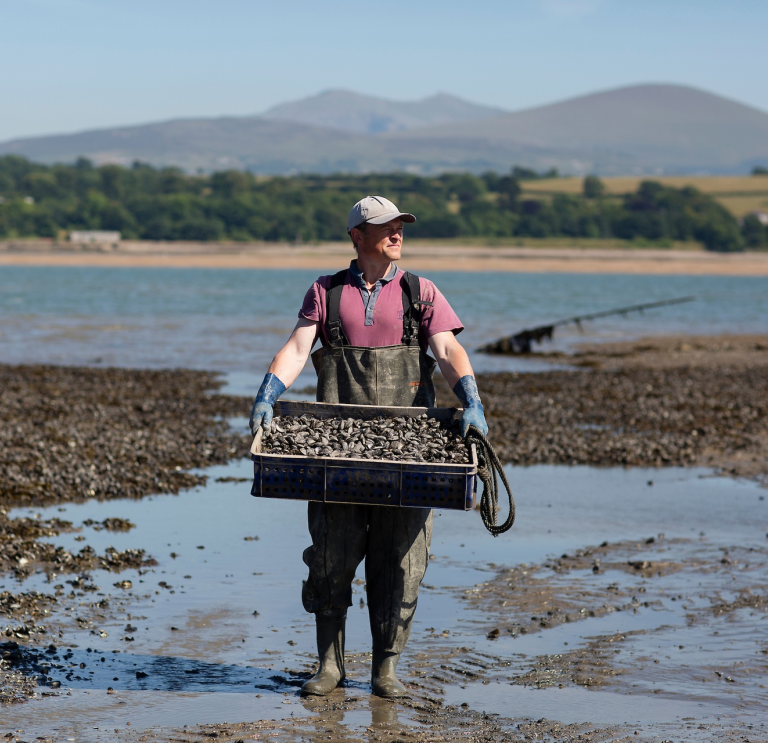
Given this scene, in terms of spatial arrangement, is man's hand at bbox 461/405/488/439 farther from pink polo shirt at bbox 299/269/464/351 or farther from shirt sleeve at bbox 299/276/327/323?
shirt sleeve at bbox 299/276/327/323

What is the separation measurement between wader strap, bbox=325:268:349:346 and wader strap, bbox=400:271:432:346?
35cm

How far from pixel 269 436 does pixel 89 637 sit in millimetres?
2236

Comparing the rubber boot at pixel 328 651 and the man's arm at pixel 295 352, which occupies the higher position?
the man's arm at pixel 295 352

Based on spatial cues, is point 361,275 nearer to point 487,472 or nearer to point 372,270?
point 372,270

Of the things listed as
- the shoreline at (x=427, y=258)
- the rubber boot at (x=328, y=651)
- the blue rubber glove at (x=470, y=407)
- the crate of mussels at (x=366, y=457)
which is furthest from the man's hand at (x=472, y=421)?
the shoreline at (x=427, y=258)

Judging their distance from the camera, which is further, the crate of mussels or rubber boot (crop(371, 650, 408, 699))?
rubber boot (crop(371, 650, 408, 699))

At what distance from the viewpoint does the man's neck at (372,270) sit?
235 inches

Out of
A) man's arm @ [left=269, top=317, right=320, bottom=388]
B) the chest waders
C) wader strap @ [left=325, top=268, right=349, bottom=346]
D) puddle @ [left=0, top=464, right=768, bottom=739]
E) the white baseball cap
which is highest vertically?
the white baseball cap

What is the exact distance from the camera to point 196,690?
6.10m

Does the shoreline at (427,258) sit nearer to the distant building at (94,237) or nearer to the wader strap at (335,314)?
the distant building at (94,237)

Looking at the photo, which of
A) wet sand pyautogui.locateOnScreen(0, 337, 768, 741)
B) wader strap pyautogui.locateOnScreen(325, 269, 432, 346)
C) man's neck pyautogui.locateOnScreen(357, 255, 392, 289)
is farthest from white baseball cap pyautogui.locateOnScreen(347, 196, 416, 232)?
wet sand pyautogui.locateOnScreen(0, 337, 768, 741)

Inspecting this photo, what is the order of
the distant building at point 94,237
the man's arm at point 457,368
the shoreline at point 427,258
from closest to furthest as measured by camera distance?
the man's arm at point 457,368 → the shoreline at point 427,258 → the distant building at point 94,237

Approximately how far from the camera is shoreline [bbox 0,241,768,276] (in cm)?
15750

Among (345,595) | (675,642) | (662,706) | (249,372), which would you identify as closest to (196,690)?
(345,595)
